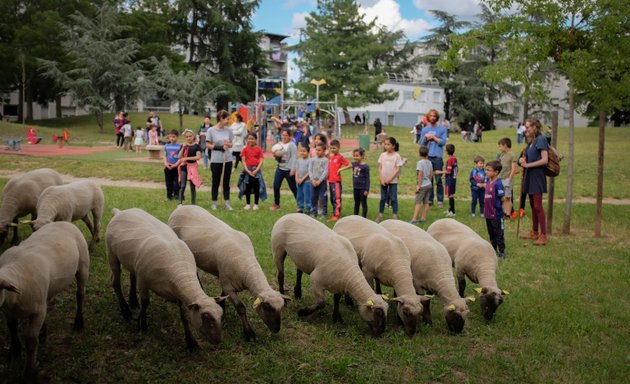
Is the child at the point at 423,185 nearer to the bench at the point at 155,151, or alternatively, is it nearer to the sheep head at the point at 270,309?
the sheep head at the point at 270,309

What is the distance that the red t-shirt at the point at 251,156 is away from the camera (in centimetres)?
1393

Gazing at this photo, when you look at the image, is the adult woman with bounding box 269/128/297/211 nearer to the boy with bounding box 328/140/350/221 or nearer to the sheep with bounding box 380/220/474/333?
the boy with bounding box 328/140/350/221

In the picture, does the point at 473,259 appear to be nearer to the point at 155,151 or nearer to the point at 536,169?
the point at 536,169

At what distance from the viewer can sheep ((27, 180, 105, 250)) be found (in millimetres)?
8602

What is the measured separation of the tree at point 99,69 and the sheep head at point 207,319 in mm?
41442

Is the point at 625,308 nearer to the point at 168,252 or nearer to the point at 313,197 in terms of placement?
the point at 168,252

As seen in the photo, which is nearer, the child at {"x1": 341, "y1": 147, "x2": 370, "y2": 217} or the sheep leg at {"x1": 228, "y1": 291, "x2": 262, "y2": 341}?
the sheep leg at {"x1": 228, "y1": 291, "x2": 262, "y2": 341}

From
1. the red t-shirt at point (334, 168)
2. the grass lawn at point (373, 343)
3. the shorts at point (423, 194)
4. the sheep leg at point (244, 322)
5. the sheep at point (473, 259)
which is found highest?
the red t-shirt at point (334, 168)

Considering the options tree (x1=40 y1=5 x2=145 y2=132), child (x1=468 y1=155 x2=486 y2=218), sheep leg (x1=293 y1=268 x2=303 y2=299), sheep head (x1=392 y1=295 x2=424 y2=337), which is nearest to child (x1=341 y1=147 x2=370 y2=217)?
child (x1=468 y1=155 x2=486 y2=218)

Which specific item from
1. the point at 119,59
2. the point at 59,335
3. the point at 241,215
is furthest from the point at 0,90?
the point at 59,335

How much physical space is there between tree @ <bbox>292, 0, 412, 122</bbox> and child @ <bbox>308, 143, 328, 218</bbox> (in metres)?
42.5

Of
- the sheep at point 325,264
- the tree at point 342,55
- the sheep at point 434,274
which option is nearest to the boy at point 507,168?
the sheep at point 434,274

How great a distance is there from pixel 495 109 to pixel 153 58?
1554 inches

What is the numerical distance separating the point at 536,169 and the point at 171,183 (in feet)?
Result: 29.3
